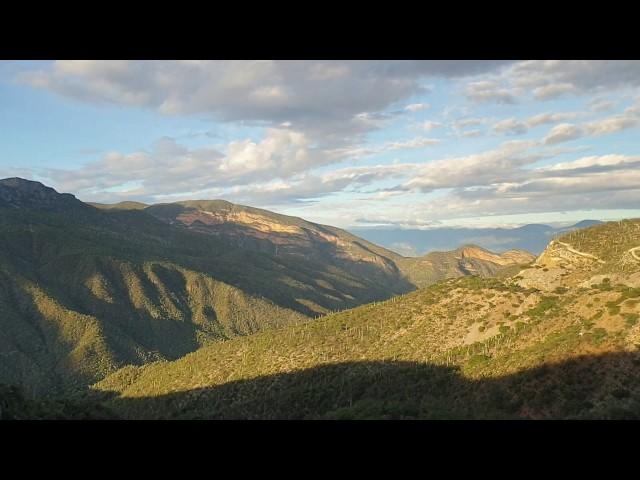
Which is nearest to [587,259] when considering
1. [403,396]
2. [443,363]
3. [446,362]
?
[446,362]

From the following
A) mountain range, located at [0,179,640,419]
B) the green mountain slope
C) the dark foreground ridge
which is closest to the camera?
the dark foreground ridge

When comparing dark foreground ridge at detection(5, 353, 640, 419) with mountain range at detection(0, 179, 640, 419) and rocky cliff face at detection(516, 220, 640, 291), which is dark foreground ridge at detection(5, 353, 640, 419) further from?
rocky cliff face at detection(516, 220, 640, 291)

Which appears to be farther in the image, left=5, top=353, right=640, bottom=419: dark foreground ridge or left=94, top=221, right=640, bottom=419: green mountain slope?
left=94, top=221, right=640, bottom=419: green mountain slope

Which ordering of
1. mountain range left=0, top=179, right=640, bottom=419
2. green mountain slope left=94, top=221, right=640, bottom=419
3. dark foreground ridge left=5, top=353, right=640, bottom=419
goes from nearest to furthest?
dark foreground ridge left=5, top=353, right=640, bottom=419, green mountain slope left=94, top=221, right=640, bottom=419, mountain range left=0, top=179, right=640, bottom=419

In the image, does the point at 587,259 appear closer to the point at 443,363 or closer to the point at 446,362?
the point at 446,362

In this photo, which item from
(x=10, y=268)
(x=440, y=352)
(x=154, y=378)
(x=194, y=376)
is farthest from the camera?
(x=10, y=268)

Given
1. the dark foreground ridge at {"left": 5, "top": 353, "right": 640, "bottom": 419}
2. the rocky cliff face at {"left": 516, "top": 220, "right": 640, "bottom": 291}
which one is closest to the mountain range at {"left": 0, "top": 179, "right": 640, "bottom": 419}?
the dark foreground ridge at {"left": 5, "top": 353, "right": 640, "bottom": 419}

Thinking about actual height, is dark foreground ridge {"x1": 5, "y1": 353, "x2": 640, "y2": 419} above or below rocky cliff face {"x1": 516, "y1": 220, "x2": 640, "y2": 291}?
below
